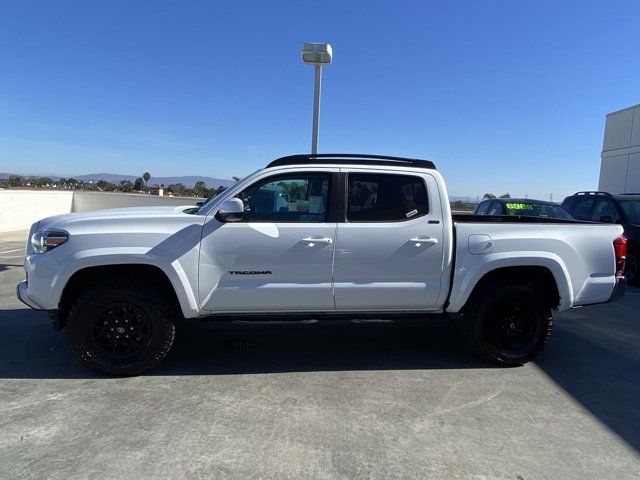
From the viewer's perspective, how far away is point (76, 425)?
11.0 ft

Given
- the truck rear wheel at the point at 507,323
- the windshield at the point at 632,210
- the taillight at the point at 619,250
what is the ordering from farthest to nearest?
the windshield at the point at 632,210 < the taillight at the point at 619,250 < the truck rear wheel at the point at 507,323

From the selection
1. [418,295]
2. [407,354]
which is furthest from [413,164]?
[407,354]

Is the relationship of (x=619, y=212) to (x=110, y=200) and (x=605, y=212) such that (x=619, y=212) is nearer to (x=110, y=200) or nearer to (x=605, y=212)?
(x=605, y=212)

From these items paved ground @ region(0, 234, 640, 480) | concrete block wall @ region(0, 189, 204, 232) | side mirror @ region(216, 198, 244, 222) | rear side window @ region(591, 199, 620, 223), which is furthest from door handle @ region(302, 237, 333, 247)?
concrete block wall @ region(0, 189, 204, 232)

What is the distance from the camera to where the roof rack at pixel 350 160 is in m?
4.51

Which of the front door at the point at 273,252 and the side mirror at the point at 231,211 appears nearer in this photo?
the side mirror at the point at 231,211

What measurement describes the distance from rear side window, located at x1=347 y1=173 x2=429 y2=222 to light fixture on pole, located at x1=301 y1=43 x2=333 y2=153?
6505 mm

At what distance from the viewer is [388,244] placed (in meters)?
4.37

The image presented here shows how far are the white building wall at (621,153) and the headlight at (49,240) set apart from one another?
21.2 meters

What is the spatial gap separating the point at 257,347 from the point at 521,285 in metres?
2.78

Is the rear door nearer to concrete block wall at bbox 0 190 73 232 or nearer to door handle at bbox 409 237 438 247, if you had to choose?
door handle at bbox 409 237 438 247

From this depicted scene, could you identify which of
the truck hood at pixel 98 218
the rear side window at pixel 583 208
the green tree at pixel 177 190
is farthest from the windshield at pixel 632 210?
the green tree at pixel 177 190

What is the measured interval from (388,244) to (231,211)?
145 cm

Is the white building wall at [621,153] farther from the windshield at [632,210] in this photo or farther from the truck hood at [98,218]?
the truck hood at [98,218]
